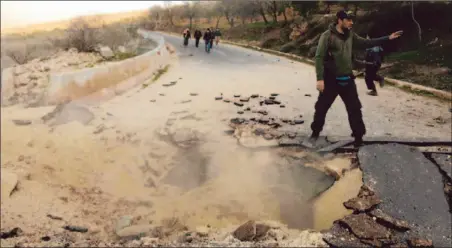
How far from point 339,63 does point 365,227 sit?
1.46 metres

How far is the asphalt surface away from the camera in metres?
3.54

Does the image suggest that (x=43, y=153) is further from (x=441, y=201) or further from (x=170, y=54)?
(x=170, y=54)

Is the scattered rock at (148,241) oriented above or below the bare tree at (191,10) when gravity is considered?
below

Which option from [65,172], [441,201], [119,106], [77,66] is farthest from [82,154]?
[77,66]

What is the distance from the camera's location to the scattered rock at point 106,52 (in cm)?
1307

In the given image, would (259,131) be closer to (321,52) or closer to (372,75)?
(321,52)

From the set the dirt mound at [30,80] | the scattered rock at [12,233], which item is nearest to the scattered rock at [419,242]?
the scattered rock at [12,233]

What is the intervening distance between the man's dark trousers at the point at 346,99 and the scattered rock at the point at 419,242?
4.50 ft

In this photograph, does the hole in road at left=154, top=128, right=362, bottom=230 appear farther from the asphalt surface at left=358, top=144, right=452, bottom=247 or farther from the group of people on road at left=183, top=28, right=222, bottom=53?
the group of people on road at left=183, top=28, right=222, bottom=53

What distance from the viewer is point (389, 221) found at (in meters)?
3.55

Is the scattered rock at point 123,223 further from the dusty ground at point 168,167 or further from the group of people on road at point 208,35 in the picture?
the group of people on road at point 208,35

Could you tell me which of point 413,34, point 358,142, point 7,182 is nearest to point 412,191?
point 358,142

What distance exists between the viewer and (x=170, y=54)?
51.0 ft

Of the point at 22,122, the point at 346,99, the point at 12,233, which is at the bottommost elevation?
the point at 12,233
